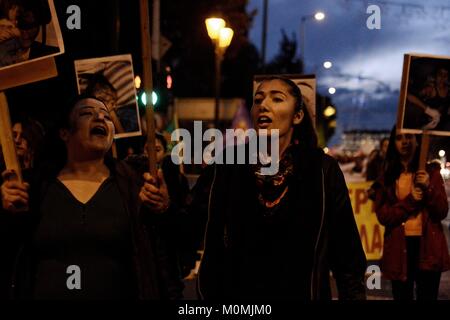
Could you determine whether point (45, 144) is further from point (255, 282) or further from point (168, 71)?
point (168, 71)

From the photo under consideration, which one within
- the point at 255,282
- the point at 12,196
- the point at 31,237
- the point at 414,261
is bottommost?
the point at 414,261

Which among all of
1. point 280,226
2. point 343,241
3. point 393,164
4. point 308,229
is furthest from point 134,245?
point 393,164

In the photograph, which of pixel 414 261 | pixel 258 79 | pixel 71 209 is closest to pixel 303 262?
pixel 71 209

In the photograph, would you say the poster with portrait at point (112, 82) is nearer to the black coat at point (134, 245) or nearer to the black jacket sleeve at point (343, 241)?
the black coat at point (134, 245)

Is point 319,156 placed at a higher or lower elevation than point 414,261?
higher

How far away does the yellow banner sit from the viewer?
10.3 metres

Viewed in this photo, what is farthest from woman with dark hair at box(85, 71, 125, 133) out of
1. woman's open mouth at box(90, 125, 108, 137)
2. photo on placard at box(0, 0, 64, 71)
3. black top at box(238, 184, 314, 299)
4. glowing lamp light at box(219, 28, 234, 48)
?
glowing lamp light at box(219, 28, 234, 48)

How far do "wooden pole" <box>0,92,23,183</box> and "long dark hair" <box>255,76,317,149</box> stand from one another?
1.32 metres

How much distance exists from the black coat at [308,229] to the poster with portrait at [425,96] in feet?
5.85

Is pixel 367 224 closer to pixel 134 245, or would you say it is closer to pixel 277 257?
pixel 277 257

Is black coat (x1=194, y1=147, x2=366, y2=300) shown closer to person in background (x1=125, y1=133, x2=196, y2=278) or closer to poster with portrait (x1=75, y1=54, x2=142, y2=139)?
person in background (x1=125, y1=133, x2=196, y2=278)

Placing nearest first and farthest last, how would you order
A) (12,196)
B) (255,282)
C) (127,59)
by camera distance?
(12,196), (255,282), (127,59)

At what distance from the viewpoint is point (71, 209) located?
3449 millimetres

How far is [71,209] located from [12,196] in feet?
1.04
